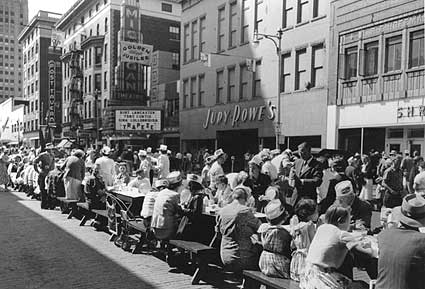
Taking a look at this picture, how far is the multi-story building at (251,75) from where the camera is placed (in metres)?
23.8

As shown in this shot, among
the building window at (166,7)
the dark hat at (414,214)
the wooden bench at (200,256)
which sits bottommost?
the wooden bench at (200,256)

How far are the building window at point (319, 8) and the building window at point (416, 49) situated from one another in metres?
5.76

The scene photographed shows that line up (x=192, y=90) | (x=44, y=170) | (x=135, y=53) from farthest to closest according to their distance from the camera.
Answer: (x=135, y=53)
(x=192, y=90)
(x=44, y=170)

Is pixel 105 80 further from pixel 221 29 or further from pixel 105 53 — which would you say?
pixel 221 29

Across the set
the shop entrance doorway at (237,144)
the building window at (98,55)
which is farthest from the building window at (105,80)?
the shop entrance doorway at (237,144)

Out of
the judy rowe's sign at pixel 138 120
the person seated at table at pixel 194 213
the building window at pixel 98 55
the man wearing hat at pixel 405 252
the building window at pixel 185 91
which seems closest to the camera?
the man wearing hat at pixel 405 252

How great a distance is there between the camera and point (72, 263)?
797 centimetres

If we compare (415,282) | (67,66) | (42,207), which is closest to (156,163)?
(42,207)

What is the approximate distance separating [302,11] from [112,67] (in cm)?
2895

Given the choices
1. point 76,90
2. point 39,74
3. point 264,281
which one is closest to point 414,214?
point 264,281

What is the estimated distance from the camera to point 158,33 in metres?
51.1

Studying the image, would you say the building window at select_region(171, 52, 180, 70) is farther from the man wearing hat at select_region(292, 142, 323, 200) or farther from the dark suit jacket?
the dark suit jacket

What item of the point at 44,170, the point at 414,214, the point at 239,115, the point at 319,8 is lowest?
the point at 44,170

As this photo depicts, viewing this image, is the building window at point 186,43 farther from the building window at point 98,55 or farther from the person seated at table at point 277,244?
the person seated at table at point 277,244
